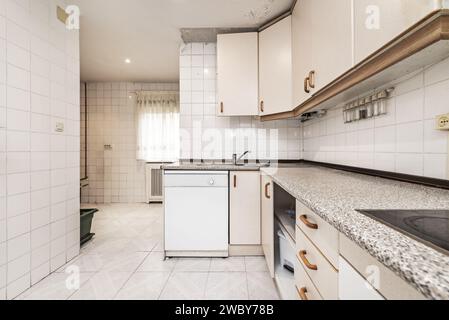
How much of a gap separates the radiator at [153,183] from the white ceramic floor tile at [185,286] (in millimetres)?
2609

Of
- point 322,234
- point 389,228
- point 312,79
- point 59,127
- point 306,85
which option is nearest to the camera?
point 389,228

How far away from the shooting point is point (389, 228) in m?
0.45

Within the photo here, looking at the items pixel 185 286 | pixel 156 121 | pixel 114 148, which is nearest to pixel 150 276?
pixel 185 286

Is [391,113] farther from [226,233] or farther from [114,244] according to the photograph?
[114,244]

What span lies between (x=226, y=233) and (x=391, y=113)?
1.50 meters

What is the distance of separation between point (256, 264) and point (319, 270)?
50.0 inches

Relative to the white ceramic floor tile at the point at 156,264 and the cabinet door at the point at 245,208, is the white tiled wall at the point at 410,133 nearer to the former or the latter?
Result: the cabinet door at the point at 245,208

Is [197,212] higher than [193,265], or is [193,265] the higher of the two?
[197,212]

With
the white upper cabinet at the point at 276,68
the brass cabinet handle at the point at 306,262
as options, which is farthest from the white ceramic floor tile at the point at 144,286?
the white upper cabinet at the point at 276,68

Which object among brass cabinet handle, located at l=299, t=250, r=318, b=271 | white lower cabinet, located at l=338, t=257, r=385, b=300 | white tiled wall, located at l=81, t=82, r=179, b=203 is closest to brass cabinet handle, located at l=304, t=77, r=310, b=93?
brass cabinet handle, located at l=299, t=250, r=318, b=271

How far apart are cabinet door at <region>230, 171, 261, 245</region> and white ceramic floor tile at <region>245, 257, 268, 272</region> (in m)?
0.14

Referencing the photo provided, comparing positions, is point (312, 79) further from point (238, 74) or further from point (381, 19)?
point (238, 74)

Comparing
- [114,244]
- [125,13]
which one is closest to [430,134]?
[125,13]

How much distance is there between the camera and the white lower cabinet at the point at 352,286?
424mm
